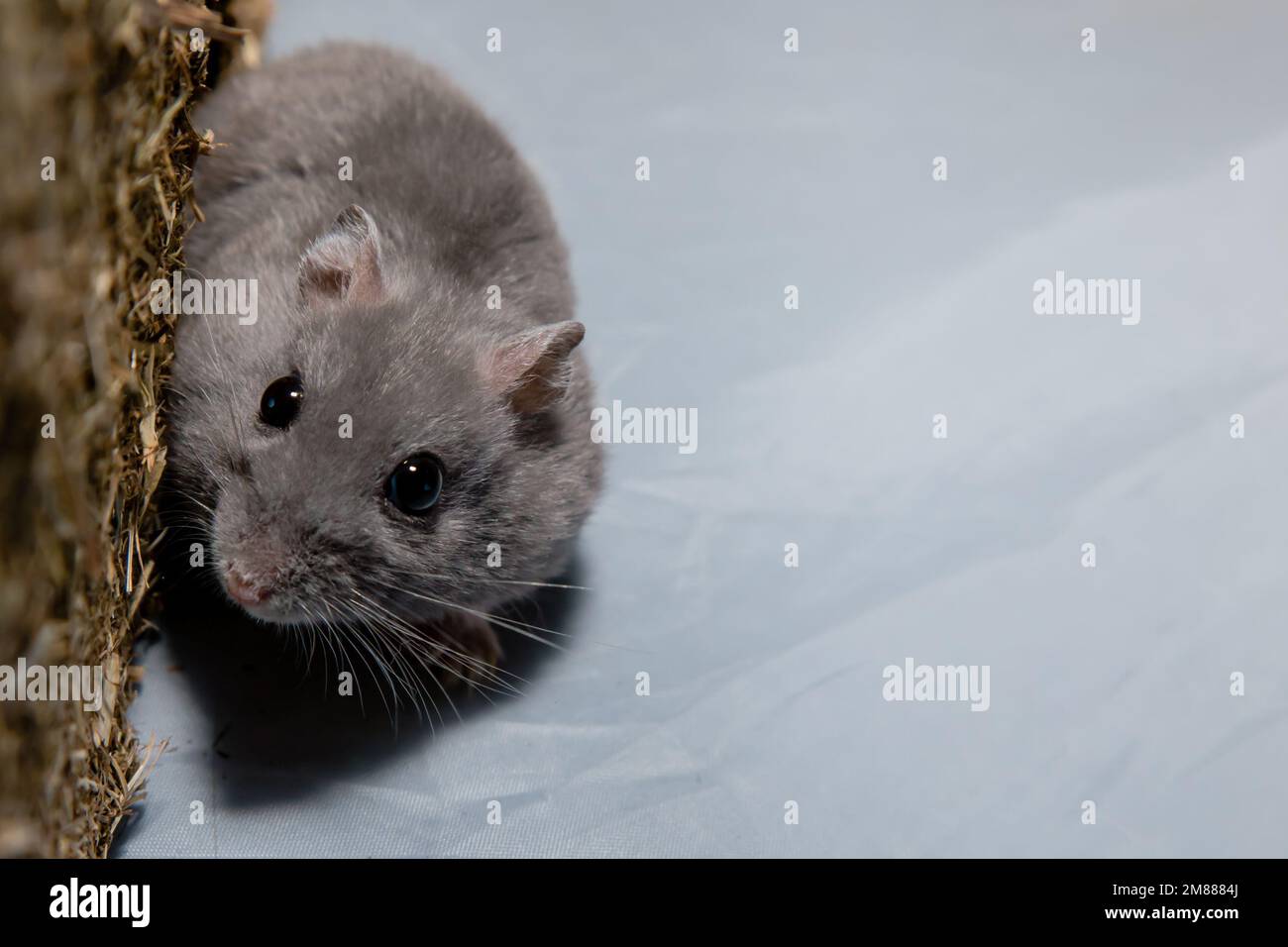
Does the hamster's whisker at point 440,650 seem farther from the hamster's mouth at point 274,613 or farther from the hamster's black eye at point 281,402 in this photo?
the hamster's black eye at point 281,402

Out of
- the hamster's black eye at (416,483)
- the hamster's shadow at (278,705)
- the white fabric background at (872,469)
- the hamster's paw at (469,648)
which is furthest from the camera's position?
the hamster's paw at (469,648)

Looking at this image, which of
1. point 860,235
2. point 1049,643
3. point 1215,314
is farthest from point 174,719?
point 1215,314

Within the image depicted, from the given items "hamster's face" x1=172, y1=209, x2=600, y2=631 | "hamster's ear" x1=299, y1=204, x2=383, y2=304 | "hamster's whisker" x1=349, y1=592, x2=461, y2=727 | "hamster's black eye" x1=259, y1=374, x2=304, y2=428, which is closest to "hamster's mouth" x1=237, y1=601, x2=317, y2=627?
"hamster's face" x1=172, y1=209, x2=600, y2=631

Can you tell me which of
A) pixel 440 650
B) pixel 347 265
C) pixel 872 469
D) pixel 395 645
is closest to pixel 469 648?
pixel 440 650

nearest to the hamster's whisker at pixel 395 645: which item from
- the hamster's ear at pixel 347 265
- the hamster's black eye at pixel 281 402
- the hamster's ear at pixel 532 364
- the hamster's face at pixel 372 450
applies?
the hamster's face at pixel 372 450
